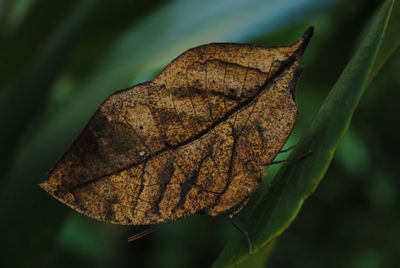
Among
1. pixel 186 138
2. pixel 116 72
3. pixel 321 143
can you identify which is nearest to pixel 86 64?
pixel 116 72

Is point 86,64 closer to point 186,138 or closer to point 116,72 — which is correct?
point 116,72

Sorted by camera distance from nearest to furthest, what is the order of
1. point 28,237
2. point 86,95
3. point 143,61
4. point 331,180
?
point 28,237 → point 86,95 → point 143,61 → point 331,180

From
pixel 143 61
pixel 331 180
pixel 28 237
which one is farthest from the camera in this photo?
pixel 331 180

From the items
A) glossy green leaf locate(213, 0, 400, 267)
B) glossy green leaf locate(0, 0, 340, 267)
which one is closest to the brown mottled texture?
glossy green leaf locate(213, 0, 400, 267)

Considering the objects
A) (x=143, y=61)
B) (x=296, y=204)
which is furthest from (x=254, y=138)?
(x=143, y=61)

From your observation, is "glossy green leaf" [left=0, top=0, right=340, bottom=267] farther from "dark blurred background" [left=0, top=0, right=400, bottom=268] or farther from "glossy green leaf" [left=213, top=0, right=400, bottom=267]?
"glossy green leaf" [left=213, top=0, right=400, bottom=267]

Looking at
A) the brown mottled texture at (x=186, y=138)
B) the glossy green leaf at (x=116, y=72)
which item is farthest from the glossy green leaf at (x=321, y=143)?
the glossy green leaf at (x=116, y=72)

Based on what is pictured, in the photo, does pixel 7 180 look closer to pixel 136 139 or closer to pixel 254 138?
pixel 136 139
